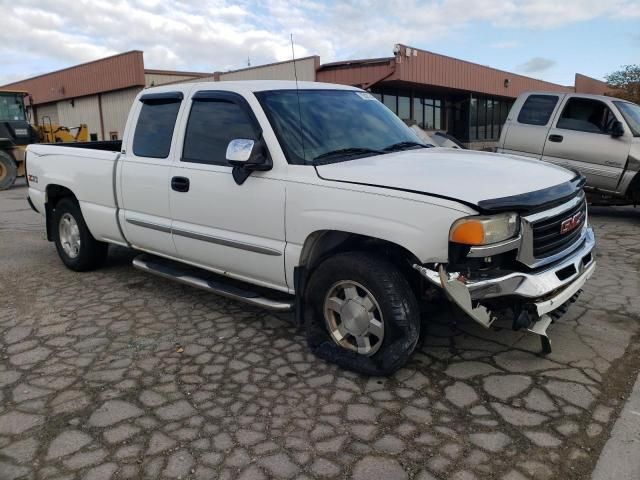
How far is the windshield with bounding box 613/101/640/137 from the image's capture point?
7.75 meters

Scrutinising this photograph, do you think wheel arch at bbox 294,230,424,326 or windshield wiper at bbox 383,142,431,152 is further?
windshield wiper at bbox 383,142,431,152

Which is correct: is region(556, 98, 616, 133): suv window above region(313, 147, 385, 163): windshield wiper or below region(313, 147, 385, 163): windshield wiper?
above

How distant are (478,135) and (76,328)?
28.6 metres

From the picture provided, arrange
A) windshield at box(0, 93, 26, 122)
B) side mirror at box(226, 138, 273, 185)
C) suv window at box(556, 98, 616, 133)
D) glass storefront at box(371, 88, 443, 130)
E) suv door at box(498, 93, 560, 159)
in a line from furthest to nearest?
1. glass storefront at box(371, 88, 443, 130)
2. windshield at box(0, 93, 26, 122)
3. suv door at box(498, 93, 560, 159)
4. suv window at box(556, 98, 616, 133)
5. side mirror at box(226, 138, 273, 185)

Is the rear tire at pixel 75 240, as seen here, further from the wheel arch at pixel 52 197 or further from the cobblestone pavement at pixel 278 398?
the cobblestone pavement at pixel 278 398

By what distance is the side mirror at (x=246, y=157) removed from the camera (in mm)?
3396

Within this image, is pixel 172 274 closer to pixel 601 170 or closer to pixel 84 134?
pixel 601 170

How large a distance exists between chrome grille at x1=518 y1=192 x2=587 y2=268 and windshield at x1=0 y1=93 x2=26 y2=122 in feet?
60.1

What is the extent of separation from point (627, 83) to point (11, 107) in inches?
1515

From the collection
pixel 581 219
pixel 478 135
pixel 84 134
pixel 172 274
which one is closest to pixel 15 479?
pixel 172 274

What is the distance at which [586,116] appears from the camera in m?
8.12

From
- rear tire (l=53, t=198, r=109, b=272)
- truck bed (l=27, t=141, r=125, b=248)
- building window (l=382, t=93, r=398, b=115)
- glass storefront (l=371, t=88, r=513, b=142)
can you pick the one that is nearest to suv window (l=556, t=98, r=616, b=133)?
truck bed (l=27, t=141, r=125, b=248)

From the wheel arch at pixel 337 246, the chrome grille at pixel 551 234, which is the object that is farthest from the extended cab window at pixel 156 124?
the chrome grille at pixel 551 234

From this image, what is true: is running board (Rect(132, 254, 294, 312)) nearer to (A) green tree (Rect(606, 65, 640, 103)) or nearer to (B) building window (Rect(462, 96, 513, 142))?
(B) building window (Rect(462, 96, 513, 142))
